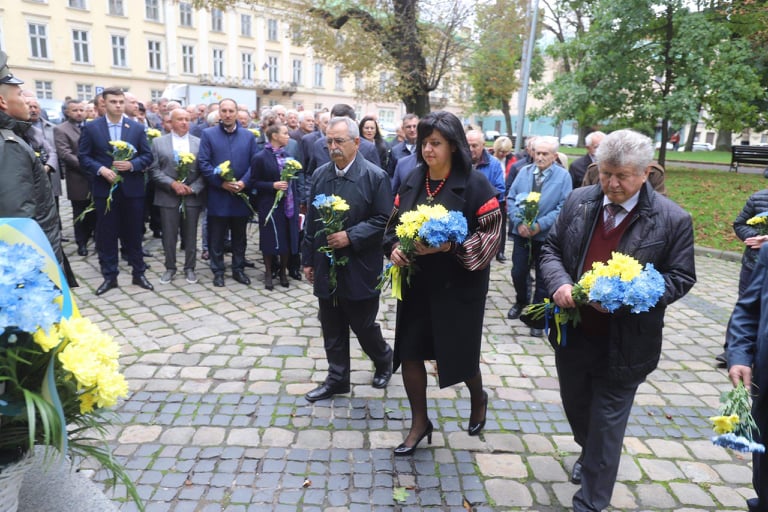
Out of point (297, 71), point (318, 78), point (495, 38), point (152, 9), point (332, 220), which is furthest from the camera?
point (318, 78)

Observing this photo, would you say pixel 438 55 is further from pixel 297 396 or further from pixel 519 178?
pixel 297 396

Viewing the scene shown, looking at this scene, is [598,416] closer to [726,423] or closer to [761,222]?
[726,423]

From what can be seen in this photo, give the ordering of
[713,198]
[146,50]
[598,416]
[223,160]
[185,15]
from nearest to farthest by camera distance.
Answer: [598,416]
[223,160]
[713,198]
[146,50]
[185,15]

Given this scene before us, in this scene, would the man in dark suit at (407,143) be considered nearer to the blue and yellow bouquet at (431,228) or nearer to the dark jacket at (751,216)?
the dark jacket at (751,216)

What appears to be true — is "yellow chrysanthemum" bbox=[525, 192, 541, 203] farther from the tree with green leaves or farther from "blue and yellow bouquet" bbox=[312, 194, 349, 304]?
the tree with green leaves

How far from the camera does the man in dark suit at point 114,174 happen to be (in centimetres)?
703

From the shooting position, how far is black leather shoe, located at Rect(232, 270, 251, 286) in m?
7.90

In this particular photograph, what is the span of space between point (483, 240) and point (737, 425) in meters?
1.64

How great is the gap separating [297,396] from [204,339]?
1.64m

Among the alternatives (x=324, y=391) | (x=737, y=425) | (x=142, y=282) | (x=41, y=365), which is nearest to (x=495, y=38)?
(x=142, y=282)

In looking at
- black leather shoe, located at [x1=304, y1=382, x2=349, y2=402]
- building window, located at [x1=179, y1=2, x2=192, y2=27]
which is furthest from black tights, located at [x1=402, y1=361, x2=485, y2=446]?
building window, located at [x1=179, y1=2, x2=192, y2=27]

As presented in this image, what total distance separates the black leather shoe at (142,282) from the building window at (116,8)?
4643 cm

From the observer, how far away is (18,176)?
163 inches

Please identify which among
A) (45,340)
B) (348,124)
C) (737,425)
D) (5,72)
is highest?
(5,72)
